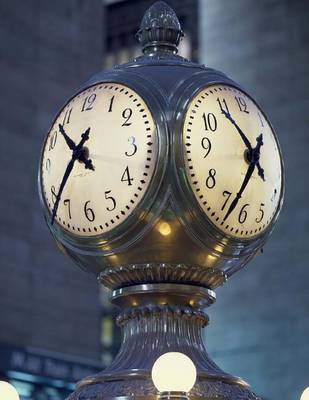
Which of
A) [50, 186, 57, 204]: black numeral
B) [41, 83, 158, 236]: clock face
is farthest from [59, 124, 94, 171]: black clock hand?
[50, 186, 57, 204]: black numeral

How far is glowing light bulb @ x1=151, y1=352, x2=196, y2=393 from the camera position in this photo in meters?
2.85

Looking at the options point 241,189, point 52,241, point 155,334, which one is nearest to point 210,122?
point 241,189

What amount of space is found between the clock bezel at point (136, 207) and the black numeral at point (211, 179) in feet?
0.33

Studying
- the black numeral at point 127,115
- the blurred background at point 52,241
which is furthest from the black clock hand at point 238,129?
the blurred background at point 52,241

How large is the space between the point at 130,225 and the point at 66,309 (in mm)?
23591

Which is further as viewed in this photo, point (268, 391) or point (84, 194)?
point (268, 391)

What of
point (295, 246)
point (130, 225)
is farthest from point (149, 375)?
point (295, 246)

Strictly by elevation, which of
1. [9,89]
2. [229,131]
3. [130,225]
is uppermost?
[9,89]

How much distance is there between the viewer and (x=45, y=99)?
2738 cm

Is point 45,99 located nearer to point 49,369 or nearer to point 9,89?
point 9,89

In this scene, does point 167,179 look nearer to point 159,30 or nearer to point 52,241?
point 159,30

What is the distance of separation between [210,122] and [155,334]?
0.51 m

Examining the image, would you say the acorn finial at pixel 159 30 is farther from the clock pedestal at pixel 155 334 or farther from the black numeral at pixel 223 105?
the clock pedestal at pixel 155 334

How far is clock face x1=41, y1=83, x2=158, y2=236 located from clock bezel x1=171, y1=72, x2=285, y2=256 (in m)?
0.06
